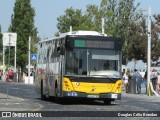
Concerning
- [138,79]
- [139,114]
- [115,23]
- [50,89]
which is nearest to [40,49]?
[50,89]

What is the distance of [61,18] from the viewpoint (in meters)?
69.5

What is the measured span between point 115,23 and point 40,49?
103 feet

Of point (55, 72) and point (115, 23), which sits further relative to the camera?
point (115, 23)

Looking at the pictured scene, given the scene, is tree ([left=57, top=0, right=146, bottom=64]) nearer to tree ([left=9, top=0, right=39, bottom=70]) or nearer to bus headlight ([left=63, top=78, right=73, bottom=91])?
tree ([left=9, top=0, right=39, bottom=70])

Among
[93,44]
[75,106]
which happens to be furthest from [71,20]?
[75,106]

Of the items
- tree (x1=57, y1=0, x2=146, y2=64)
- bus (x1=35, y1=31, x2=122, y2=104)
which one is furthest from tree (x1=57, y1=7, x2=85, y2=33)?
bus (x1=35, y1=31, x2=122, y2=104)

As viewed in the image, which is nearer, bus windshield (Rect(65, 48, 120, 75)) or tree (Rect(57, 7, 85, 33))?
bus windshield (Rect(65, 48, 120, 75))

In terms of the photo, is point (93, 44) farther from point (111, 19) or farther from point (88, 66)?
point (111, 19)

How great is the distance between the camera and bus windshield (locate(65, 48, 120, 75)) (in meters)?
27.6

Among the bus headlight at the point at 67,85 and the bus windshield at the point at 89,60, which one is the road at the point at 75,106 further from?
the bus windshield at the point at 89,60

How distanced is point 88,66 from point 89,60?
284 mm

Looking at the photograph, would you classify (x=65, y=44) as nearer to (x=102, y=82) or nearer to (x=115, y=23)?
(x=102, y=82)

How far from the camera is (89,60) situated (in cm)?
2772

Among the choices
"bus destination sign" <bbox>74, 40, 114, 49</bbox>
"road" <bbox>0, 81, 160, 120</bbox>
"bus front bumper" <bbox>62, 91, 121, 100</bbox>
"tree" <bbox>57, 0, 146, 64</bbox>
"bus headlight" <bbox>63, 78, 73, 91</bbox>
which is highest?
"tree" <bbox>57, 0, 146, 64</bbox>
